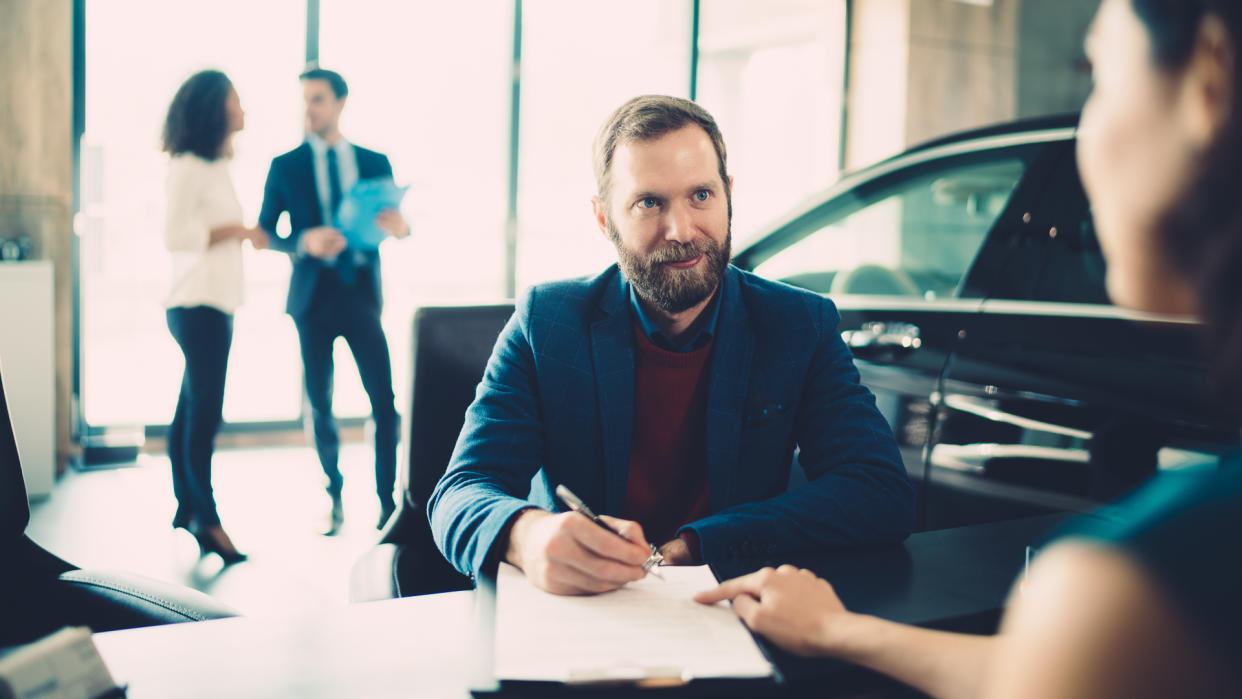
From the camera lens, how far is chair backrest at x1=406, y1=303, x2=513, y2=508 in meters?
1.44

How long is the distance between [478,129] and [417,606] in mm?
4503

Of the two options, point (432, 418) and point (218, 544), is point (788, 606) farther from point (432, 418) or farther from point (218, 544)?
point (218, 544)

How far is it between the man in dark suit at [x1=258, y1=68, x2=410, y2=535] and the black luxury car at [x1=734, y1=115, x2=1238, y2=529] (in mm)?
1685

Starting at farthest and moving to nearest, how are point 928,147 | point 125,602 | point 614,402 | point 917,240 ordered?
1. point 917,240
2. point 928,147
3. point 614,402
4. point 125,602

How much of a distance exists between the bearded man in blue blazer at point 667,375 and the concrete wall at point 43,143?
358 centimetres

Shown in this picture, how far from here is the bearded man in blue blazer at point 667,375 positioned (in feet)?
4.49

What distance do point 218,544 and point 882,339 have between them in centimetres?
223

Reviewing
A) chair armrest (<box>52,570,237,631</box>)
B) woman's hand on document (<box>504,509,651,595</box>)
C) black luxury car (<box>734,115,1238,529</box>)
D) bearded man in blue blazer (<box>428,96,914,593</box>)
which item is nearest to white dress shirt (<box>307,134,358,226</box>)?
black luxury car (<box>734,115,1238,529</box>)

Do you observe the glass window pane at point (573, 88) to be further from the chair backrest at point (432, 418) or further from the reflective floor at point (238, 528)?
the chair backrest at point (432, 418)

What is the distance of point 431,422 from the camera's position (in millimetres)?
1455

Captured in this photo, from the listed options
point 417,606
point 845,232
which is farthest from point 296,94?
point 417,606

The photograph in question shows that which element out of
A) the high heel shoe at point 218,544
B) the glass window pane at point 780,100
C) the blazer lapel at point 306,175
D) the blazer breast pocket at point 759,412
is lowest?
the high heel shoe at point 218,544

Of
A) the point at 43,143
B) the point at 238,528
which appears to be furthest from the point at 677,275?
the point at 43,143

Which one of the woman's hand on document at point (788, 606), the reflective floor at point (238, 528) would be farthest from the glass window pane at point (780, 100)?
the woman's hand on document at point (788, 606)
